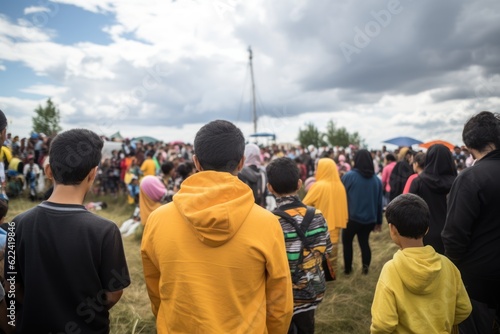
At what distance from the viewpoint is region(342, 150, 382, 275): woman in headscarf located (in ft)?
16.1

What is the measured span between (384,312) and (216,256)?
1.09 m

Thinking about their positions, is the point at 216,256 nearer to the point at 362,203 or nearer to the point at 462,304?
the point at 462,304

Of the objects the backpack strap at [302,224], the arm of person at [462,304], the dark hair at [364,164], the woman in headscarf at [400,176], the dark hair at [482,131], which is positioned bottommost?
the arm of person at [462,304]

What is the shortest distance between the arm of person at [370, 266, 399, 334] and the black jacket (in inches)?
30.5

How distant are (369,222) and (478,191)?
2723mm

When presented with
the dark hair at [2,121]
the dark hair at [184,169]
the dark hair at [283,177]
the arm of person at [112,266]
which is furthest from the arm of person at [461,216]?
the dark hair at [184,169]

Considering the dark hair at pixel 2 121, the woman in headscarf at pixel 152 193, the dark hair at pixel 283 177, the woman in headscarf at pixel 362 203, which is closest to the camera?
the dark hair at pixel 2 121

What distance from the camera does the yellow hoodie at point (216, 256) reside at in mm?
1494

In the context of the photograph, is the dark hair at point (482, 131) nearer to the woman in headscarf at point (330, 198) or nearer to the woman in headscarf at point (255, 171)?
the woman in headscarf at point (330, 198)

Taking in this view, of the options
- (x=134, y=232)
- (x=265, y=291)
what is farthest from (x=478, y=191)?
(x=134, y=232)

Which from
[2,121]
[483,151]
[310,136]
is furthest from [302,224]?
[310,136]

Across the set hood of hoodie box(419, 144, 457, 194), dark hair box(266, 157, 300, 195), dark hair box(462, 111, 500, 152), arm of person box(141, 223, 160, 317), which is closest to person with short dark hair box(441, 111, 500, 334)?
dark hair box(462, 111, 500, 152)

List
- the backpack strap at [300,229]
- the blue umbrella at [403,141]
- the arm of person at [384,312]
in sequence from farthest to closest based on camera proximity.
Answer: the blue umbrella at [403,141]
the backpack strap at [300,229]
the arm of person at [384,312]

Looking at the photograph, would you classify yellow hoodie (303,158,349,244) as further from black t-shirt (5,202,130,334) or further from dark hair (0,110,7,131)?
dark hair (0,110,7,131)
